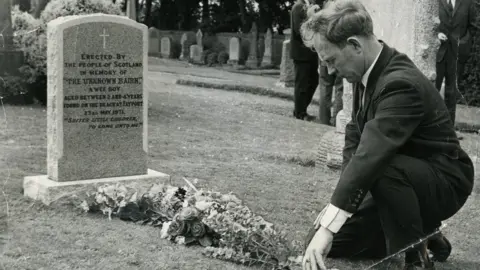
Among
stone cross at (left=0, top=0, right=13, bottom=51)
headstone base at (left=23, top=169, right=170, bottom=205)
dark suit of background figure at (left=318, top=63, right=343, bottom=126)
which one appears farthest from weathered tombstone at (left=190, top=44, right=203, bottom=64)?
headstone base at (left=23, top=169, right=170, bottom=205)

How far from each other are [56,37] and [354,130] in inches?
109

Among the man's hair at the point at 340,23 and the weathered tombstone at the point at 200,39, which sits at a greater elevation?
the man's hair at the point at 340,23

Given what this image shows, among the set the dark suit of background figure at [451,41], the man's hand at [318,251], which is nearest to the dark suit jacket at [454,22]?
the dark suit of background figure at [451,41]

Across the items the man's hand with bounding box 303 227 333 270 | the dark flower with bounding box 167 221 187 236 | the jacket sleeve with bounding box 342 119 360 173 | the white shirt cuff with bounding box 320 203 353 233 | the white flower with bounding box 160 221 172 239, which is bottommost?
the white flower with bounding box 160 221 172 239

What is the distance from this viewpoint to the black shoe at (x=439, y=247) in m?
4.57

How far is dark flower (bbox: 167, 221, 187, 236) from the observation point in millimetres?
4949

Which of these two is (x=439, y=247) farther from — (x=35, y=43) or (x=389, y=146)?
(x=35, y=43)

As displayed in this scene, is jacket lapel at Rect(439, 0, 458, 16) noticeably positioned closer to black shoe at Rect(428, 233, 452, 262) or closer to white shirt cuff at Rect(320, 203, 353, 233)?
black shoe at Rect(428, 233, 452, 262)

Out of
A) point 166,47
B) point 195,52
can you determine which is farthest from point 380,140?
point 166,47

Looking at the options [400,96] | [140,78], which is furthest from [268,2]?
Result: [400,96]

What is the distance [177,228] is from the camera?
4992 mm

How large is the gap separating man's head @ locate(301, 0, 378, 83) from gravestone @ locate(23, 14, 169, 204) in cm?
288

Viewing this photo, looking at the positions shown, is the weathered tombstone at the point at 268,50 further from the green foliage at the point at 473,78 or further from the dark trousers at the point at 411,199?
the dark trousers at the point at 411,199

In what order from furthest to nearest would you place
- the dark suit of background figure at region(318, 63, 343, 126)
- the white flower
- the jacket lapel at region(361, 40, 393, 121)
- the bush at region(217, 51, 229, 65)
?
1. the bush at region(217, 51, 229, 65)
2. the dark suit of background figure at region(318, 63, 343, 126)
3. the white flower
4. the jacket lapel at region(361, 40, 393, 121)
